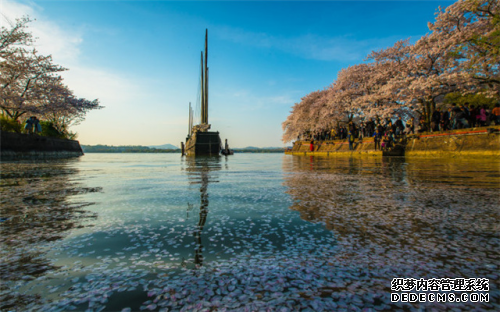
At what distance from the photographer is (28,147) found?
62.0ft

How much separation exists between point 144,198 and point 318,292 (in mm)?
2807

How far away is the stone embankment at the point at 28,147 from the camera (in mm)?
16344

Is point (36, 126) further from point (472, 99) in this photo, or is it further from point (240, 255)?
point (472, 99)

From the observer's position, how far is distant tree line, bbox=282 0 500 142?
1569cm

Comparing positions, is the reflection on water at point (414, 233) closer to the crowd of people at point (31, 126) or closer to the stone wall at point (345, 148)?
the stone wall at point (345, 148)

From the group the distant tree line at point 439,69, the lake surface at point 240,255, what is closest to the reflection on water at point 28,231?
the lake surface at point 240,255

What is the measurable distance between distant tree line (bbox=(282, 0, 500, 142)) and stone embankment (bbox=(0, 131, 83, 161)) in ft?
88.1

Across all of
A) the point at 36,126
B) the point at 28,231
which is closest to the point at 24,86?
the point at 36,126

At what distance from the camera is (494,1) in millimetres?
14891

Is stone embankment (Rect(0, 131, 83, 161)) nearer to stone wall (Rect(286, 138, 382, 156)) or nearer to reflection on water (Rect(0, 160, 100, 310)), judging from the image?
reflection on water (Rect(0, 160, 100, 310))

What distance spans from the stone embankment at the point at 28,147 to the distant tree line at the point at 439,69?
26.8 metres

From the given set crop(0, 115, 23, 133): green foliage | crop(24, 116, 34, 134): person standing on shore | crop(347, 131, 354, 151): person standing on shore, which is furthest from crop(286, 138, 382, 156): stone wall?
crop(0, 115, 23, 133): green foliage

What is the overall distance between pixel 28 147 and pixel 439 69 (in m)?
31.0

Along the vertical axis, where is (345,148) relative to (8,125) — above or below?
below
